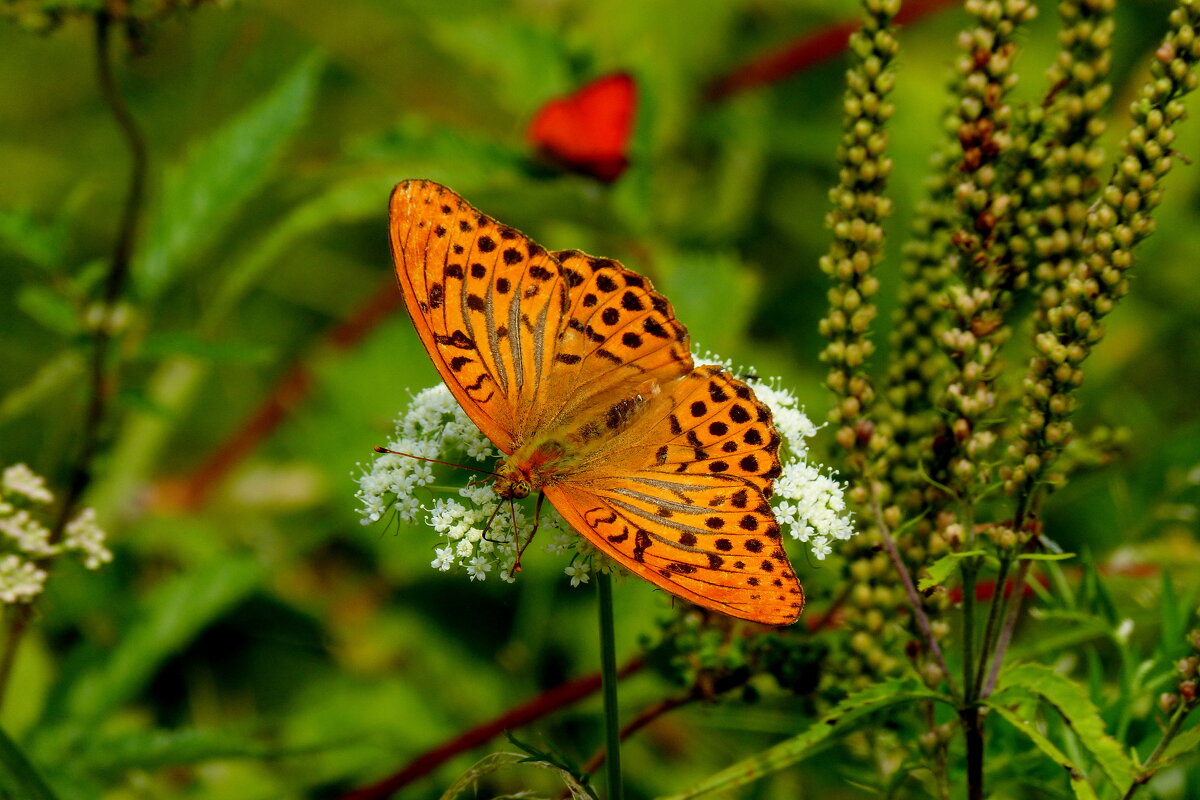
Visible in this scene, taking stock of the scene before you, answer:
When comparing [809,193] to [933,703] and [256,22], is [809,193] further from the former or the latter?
[933,703]

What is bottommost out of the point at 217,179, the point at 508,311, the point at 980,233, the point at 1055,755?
the point at 1055,755

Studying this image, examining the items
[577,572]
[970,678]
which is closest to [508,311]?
[577,572]

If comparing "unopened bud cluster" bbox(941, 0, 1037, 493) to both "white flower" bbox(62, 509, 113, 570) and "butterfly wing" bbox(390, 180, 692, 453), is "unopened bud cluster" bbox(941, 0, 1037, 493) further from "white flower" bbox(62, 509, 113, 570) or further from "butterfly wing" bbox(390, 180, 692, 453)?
"white flower" bbox(62, 509, 113, 570)

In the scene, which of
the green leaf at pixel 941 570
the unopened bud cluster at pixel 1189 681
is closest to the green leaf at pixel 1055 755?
the unopened bud cluster at pixel 1189 681

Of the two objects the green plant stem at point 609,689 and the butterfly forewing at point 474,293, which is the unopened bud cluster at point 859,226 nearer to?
the green plant stem at point 609,689

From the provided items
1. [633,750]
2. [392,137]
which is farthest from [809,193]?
[633,750]

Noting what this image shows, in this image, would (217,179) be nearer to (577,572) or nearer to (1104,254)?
(577,572)

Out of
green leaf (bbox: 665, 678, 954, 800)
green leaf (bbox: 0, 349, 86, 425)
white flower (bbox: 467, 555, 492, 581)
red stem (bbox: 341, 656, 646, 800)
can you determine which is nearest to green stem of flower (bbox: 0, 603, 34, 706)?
green leaf (bbox: 0, 349, 86, 425)
